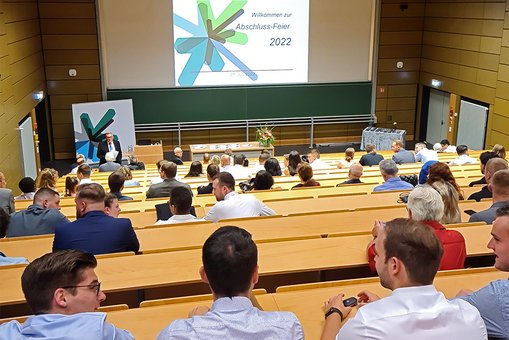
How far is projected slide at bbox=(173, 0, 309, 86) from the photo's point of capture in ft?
43.2

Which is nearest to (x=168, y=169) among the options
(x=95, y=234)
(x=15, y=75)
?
(x=95, y=234)

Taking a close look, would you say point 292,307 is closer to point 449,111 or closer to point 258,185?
point 258,185

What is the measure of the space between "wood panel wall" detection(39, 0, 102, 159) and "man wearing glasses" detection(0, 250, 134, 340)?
39.4 feet

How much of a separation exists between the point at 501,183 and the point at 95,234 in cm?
306

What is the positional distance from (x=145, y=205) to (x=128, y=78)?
8.32 metres

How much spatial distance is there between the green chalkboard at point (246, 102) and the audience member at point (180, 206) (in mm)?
9497

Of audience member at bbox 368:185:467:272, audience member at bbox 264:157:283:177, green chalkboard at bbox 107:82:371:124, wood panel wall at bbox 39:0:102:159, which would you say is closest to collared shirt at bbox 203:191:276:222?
audience member at bbox 368:185:467:272

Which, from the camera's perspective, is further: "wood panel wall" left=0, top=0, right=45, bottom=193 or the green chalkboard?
the green chalkboard

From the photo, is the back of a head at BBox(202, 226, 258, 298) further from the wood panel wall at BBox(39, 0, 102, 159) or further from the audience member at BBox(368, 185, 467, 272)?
the wood panel wall at BBox(39, 0, 102, 159)

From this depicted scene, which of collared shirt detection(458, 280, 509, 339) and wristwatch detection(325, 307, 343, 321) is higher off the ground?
collared shirt detection(458, 280, 509, 339)

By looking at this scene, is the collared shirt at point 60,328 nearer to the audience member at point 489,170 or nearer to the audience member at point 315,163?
the audience member at point 489,170

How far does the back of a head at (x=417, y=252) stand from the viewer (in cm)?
187

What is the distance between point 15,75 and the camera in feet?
32.7

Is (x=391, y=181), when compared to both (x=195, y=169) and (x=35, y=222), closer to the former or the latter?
(x=195, y=169)
